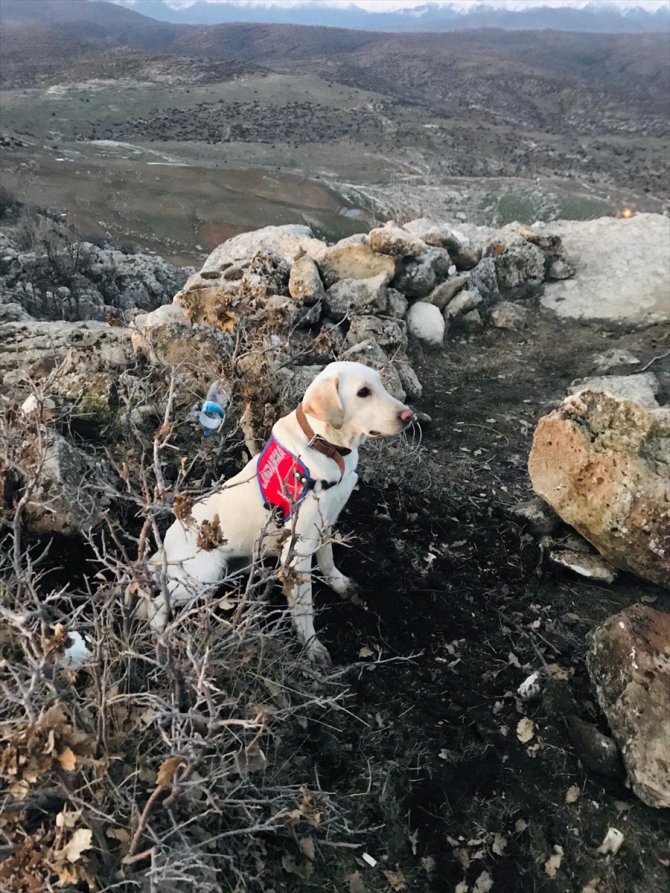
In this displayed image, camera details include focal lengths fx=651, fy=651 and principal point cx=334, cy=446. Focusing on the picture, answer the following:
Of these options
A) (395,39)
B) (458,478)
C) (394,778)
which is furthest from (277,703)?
(395,39)

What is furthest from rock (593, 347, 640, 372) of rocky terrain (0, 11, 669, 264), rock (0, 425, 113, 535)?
rocky terrain (0, 11, 669, 264)

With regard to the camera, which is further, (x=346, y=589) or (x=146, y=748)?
(x=346, y=589)

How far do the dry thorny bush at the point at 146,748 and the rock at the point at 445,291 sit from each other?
16.8 feet

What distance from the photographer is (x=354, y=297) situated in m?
6.28

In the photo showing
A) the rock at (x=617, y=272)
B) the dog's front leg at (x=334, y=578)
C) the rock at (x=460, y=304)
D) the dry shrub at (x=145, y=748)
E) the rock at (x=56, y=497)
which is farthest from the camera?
the rock at (x=617, y=272)

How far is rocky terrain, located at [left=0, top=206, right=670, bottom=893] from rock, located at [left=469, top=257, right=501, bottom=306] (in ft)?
6.01

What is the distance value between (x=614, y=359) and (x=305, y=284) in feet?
11.1

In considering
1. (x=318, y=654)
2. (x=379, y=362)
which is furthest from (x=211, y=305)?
(x=318, y=654)

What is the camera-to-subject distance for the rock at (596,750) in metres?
2.70

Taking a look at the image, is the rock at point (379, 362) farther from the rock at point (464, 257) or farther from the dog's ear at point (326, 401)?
the rock at point (464, 257)

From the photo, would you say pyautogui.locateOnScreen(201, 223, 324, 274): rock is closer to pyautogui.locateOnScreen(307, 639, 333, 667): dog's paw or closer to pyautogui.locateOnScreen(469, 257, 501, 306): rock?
pyautogui.locateOnScreen(469, 257, 501, 306): rock

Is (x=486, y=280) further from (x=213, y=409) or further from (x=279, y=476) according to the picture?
(x=279, y=476)

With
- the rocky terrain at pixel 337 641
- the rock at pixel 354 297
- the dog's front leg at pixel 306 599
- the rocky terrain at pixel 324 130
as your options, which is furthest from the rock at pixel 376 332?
the rocky terrain at pixel 324 130

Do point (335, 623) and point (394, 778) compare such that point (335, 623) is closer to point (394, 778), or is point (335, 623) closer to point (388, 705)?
point (388, 705)
